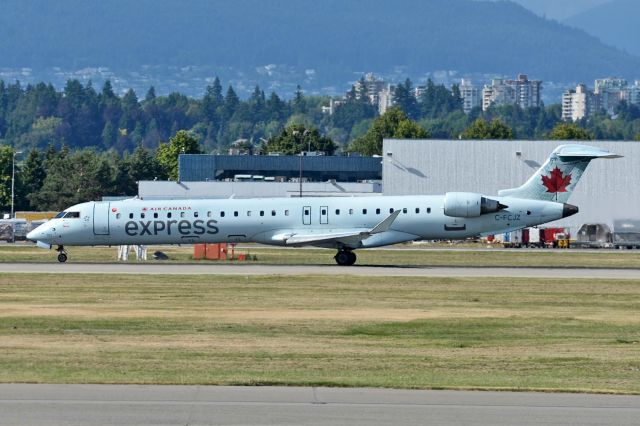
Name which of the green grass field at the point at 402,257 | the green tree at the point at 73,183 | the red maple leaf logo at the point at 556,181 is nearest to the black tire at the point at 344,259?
the green grass field at the point at 402,257

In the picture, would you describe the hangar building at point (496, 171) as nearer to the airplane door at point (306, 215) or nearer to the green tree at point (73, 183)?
the airplane door at point (306, 215)

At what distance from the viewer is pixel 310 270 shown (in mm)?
55594

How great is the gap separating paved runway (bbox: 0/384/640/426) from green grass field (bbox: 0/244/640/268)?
1561 inches

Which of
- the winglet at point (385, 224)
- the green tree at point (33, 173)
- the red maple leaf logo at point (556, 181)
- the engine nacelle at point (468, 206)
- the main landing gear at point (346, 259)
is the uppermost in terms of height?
the green tree at point (33, 173)

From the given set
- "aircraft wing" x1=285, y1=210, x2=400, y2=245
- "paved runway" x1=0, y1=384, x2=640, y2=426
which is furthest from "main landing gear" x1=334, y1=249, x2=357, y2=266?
"paved runway" x1=0, y1=384, x2=640, y2=426

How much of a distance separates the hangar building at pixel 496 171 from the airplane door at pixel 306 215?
38.9 meters

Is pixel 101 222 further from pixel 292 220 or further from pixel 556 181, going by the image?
pixel 556 181

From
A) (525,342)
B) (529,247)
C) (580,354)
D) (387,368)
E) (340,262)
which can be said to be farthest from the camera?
(529,247)

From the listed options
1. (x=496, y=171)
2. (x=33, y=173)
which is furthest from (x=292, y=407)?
(x=33, y=173)

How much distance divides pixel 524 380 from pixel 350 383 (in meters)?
3.36

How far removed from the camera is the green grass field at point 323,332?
25078 millimetres

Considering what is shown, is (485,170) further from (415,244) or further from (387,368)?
(387,368)

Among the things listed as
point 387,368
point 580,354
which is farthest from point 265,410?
point 580,354

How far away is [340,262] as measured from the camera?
195ft
